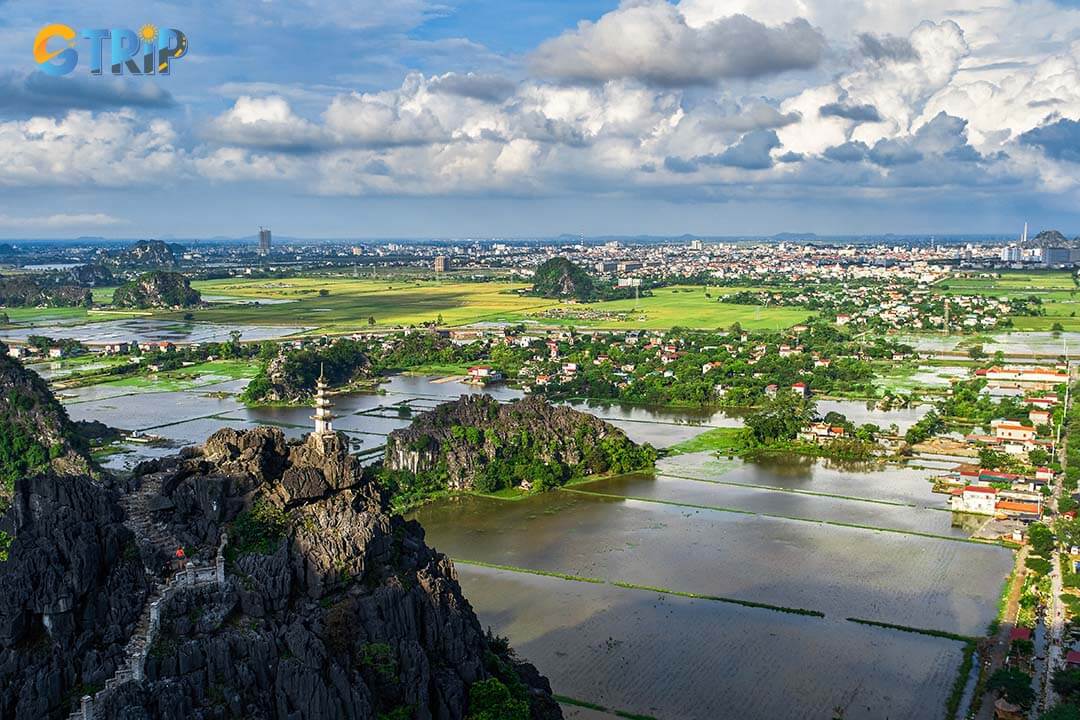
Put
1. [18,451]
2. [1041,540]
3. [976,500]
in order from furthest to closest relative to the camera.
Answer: [976,500] → [18,451] → [1041,540]

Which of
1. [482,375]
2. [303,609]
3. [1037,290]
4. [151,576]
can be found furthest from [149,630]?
[1037,290]

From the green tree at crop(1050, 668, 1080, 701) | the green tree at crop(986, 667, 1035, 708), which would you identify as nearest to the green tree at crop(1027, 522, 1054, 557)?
the green tree at crop(1050, 668, 1080, 701)

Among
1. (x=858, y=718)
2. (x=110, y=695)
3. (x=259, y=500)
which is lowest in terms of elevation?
(x=858, y=718)

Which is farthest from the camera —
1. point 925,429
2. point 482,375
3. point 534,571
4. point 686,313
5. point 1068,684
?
point 686,313

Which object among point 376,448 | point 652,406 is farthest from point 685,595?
point 652,406

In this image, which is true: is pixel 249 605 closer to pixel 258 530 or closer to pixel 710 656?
pixel 258 530

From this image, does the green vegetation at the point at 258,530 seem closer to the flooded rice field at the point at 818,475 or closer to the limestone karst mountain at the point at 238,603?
the limestone karst mountain at the point at 238,603

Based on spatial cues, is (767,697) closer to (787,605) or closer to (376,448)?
(787,605)

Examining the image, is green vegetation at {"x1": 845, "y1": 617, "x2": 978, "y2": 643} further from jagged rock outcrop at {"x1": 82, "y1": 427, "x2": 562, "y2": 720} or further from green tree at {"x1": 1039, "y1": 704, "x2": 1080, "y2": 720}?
jagged rock outcrop at {"x1": 82, "y1": 427, "x2": 562, "y2": 720}
